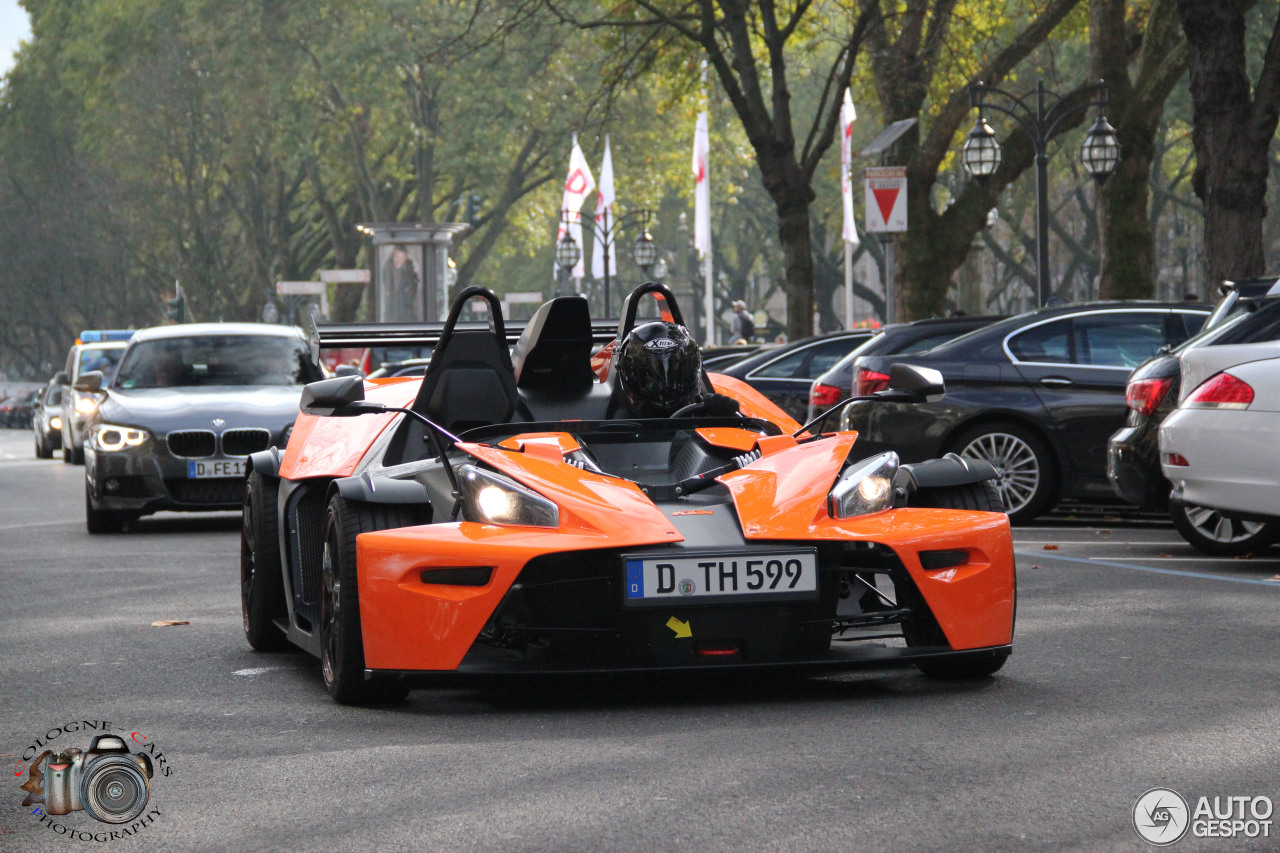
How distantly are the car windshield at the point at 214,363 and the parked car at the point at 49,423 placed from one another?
18.8m

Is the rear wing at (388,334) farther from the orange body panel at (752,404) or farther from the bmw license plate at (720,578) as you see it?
the bmw license plate at (720,578)

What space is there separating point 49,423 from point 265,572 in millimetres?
27235

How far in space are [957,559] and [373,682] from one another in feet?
6.08

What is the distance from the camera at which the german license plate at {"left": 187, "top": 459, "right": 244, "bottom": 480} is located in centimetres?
1375

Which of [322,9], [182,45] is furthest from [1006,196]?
[182,45]

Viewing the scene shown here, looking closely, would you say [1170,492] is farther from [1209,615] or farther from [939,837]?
[939,837]

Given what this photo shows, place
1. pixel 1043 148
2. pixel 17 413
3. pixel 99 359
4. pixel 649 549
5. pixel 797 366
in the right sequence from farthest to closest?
pixel 17 413
pixel 99 359
pixel 1043 148
pixel 797 366
pixel 649 549

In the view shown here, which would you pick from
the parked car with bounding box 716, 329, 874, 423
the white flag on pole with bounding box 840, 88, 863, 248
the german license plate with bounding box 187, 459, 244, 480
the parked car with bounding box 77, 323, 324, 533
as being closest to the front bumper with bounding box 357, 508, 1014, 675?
the parked car with bounding box 77, 323, 324, 533

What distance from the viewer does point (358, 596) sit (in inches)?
240

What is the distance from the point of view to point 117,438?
13906 millimetres

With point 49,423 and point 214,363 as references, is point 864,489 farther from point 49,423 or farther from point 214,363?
point 49,423

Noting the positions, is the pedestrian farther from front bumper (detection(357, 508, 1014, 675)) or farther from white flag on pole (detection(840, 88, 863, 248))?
front bumper (detection(357, 508, 1014, 675))

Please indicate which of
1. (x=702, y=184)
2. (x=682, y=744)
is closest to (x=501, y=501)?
(x=682, y=744)

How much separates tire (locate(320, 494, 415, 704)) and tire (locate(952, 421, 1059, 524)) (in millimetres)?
7459
